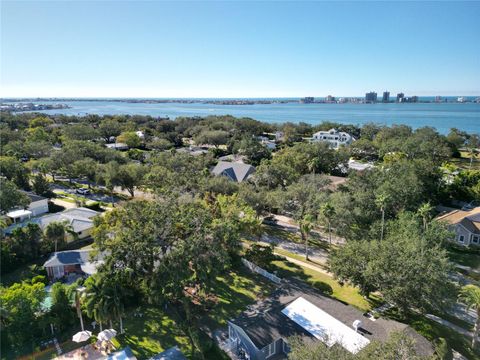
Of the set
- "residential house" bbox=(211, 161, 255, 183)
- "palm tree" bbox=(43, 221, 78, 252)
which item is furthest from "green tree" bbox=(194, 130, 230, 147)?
"palm tree" bbox=(43, 221, 78, 252)

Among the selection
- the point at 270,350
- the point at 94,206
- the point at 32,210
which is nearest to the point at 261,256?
the point at 270,350

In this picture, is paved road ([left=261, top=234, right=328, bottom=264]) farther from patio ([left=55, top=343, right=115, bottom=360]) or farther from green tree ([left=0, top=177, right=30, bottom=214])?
green tree ([left=0, top=177, right=30, bottom=214])

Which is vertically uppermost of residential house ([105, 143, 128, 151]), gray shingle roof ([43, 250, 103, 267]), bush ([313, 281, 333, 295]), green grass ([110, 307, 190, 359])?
residential house ([105, 143, 128, 151])

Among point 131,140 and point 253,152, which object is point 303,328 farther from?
point 131,140

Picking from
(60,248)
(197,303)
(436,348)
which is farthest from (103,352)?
(436,348)

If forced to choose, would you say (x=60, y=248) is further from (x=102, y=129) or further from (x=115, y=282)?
(x=102, y=129)

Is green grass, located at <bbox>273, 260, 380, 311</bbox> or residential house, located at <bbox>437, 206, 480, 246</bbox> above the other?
residential house, located at <bbox>437, 206, 480, 246</bbox>

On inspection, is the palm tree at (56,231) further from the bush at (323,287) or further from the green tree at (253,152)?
the green tree at (253,152)
